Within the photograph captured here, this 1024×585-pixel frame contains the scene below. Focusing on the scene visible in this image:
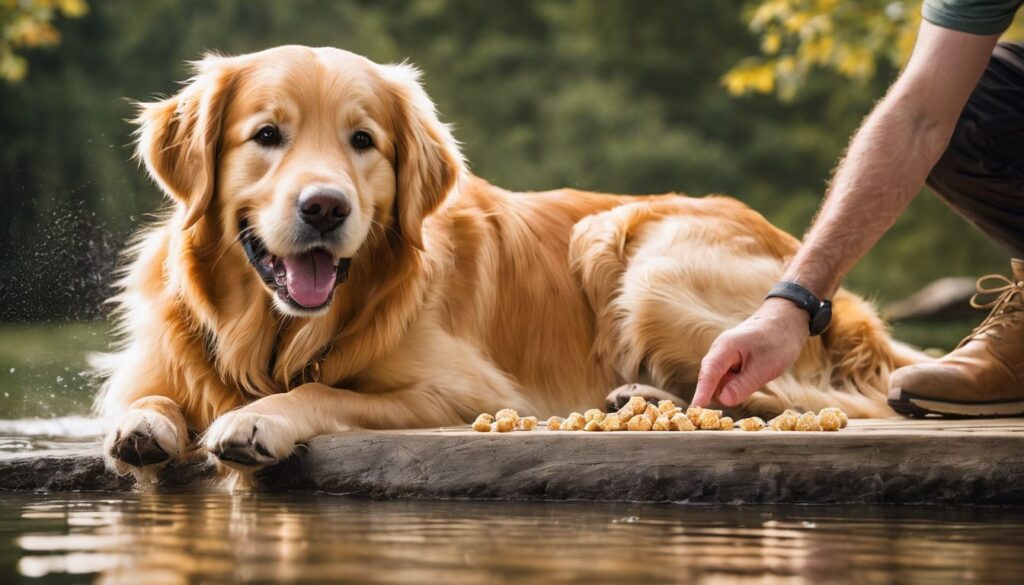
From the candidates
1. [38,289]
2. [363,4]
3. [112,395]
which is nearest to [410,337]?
[112,395]

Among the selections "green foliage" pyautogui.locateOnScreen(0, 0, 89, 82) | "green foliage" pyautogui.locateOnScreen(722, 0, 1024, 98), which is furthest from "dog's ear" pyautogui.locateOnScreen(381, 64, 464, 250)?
"green foliage" pyautogui.locateOnScreen(0, 0, 89, 82)

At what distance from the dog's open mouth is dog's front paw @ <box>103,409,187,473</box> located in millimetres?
418

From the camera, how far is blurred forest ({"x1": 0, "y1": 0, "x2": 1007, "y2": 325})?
13.6 meters

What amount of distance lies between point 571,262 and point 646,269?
0.91 ft

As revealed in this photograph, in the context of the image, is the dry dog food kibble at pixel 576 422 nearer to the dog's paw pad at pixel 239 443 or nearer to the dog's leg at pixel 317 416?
the dog's leg at pixel 317 416

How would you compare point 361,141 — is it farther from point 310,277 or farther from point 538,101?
point 538,101

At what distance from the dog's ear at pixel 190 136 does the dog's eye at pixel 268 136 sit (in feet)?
0.49

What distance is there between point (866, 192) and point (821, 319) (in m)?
0.32

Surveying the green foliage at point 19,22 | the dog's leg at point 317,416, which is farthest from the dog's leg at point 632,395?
the green foliage at point 19,22

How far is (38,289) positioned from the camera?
18.7 feet

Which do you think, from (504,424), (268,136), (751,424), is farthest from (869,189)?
(268,136)

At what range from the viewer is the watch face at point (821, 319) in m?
2.71

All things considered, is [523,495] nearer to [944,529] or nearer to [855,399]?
[944,529]

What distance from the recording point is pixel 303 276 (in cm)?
310
